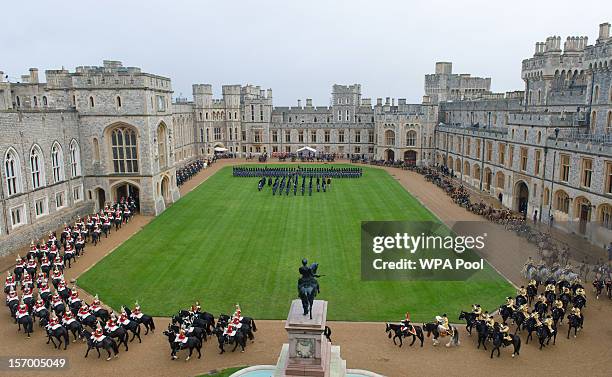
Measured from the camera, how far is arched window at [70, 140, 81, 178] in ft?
114

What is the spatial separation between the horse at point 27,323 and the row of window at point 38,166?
1332 centimetres

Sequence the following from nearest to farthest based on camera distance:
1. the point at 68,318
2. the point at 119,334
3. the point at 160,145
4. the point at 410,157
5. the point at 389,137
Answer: the point at 119,334, the point at 68,318, the point at 160,145, the point at 410,157, the point at 389,137

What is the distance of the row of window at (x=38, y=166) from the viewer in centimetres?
2816

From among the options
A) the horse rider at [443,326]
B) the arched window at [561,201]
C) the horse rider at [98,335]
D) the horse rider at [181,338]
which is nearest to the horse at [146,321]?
the horse rider at [98,335]

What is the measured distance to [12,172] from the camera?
28.5m

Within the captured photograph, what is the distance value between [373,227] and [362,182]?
19.4m

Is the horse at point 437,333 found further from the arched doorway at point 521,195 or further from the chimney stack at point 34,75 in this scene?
the chimney stack at point 34,75

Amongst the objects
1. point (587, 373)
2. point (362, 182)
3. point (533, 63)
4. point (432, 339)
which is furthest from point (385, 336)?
point (533, 63)

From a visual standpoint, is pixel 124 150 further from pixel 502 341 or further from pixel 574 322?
pixel 574 322

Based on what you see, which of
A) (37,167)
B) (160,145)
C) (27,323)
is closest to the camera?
(27,323)

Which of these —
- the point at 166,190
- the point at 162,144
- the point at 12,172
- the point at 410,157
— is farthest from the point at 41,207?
the point at 410,157

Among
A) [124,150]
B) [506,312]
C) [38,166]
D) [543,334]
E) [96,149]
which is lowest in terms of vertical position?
[543,334]

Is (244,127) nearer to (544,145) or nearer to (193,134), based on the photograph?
(193,134)

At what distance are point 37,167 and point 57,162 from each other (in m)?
2.35
